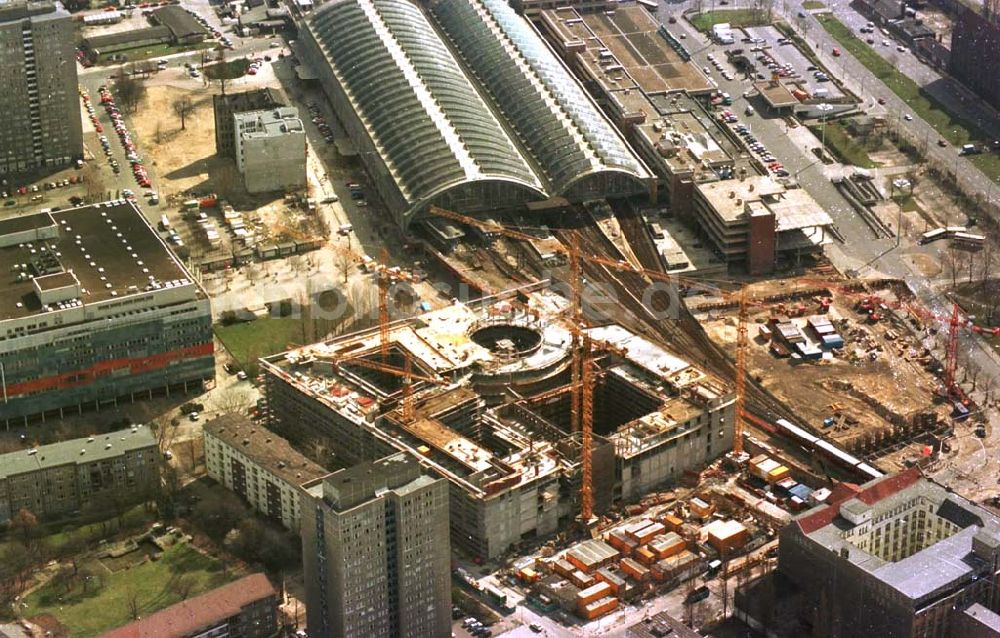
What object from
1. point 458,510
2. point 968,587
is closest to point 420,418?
point 458,510

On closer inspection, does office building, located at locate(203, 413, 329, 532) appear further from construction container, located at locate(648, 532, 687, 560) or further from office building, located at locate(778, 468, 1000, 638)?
office building, located at locate(778, 468, 1000, 638)

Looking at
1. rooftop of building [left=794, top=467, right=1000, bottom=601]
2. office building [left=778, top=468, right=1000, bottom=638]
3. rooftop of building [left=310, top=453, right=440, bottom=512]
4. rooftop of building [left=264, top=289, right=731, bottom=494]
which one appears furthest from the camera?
rooftop of building [left=264, top=289, right=731, bottom=494]

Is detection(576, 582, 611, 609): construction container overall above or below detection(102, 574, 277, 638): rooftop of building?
below

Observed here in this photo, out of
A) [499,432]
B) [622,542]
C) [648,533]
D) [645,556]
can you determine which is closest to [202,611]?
[622,542]

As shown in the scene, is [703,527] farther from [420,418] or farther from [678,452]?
[420,418]

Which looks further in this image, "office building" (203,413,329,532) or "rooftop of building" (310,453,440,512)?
"office building" (203,413,329,532)

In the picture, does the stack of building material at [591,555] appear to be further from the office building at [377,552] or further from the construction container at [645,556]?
the office building at [377,552]

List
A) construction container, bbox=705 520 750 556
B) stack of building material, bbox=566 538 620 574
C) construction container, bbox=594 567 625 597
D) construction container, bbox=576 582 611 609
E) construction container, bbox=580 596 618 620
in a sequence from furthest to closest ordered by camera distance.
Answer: construction container, bbox=705 520 750 556 → stack of building material, bbox=566 538 620 574 → construction container, bbox=594 567 625 597 → construction container, bbox=576 582 611 609 → construction container, bbox=580 596 618 620

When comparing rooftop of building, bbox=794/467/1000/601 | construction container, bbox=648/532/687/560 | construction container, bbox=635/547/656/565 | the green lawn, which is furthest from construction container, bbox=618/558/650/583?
the green lawn

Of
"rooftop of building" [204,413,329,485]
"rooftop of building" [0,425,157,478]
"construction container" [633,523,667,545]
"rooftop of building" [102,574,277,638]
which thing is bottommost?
"construction container" [633,523,667,545]
